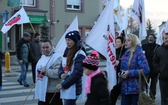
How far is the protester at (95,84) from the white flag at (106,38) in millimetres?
1385

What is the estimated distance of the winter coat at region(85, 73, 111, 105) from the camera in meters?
4.14

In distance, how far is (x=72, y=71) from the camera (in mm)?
4980

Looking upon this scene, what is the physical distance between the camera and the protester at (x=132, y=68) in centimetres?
530

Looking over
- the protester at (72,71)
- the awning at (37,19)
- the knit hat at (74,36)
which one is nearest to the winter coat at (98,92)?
the protester at (72,71)

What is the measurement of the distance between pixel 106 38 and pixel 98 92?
1.90m

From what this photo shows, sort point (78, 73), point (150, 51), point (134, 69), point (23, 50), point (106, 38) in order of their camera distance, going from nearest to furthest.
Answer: point (78, 73), point (134, 69), point (106, 38), point (150, 51), point (23, 50)

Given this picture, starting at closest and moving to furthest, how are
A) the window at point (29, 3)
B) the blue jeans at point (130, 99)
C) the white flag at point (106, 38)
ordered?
the blue jeans at point (130, 99) < the white flag at point (106, 38) < the window at point (29, 3)

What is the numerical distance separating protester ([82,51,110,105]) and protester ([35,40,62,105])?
111 cm

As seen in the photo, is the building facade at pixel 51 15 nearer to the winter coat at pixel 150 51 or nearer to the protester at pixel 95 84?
the winter coat at pixel 150 51

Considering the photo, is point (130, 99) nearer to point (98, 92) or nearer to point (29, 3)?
point (98, 92)

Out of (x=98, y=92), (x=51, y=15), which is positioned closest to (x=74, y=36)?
(x=98, y=92)

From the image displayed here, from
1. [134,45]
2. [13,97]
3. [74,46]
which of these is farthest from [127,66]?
[13,97]

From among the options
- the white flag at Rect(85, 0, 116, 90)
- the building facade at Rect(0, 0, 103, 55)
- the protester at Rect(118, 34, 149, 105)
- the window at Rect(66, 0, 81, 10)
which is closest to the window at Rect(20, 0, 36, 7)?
the building facade at Rect(0, 0, 103, 55)

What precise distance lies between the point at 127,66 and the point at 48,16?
24.2 metres
